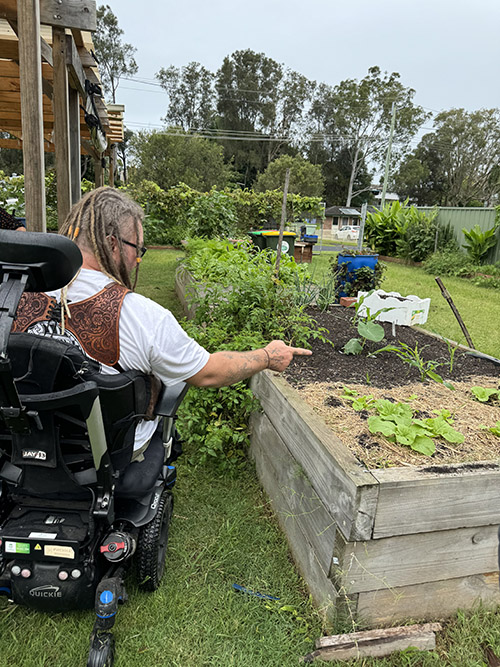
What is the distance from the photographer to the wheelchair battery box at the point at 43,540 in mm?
1483

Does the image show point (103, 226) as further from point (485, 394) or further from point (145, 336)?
point (485, 394)

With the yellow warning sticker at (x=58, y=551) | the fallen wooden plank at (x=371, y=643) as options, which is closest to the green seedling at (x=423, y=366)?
the fallen wooden plank at (x=371, y=643)

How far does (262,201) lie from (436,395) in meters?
15.8

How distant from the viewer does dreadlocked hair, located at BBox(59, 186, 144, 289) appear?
1634 mm

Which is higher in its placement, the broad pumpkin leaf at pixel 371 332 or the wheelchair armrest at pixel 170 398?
the wheelchair armrest at pixel 170 398

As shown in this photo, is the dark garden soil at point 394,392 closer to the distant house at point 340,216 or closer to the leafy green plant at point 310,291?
the leafy green plant at point 310,291

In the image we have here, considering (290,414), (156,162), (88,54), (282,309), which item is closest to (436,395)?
(290,414)

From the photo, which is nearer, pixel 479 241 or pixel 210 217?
pixel 210 217

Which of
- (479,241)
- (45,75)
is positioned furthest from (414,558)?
(479,241)

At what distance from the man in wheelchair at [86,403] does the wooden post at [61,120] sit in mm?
2063

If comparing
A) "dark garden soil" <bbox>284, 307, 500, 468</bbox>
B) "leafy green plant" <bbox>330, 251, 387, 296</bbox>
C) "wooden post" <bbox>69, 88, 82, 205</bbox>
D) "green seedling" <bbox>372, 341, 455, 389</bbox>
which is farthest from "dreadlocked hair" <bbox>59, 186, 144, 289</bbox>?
"leafy green plant" <bbox>330, 251, 387, 296</bbox>

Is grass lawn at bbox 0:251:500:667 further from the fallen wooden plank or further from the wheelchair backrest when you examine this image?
the wheelchair backrest

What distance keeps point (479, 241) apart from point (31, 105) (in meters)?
11.7

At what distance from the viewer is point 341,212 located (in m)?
53.5
